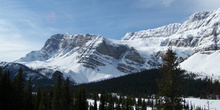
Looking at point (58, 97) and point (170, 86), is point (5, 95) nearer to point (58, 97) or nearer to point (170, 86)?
point (58, 97)

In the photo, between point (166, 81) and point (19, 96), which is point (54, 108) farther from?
point (166, 81)

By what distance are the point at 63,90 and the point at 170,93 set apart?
30042 mm

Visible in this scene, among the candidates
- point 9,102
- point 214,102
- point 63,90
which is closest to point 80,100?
point 63,90

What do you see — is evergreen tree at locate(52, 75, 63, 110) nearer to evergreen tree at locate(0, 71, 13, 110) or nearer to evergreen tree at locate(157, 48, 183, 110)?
evergreen tree at locate(0, 71, 13, 110)

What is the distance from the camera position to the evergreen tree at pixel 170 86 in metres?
21.2

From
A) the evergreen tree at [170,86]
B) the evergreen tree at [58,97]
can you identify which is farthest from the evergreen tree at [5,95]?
the evergreen tree at [170,86]

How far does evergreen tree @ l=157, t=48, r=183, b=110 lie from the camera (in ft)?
69.7

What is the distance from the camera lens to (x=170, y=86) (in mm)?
21828

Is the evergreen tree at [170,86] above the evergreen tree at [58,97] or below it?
above

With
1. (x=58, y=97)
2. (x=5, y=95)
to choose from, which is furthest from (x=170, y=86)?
(x=58, y=97)

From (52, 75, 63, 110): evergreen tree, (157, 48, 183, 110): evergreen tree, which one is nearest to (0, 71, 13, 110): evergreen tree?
(52, 75, 63, 110): evergreen tree

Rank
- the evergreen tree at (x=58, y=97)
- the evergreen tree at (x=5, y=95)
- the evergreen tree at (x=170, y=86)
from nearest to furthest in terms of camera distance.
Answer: the evergreen tree at (x=170, y=86)
the evergreen tree at (x=5, y=95)
the evergreen tree at (x=58, y=97)

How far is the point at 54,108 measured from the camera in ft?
143

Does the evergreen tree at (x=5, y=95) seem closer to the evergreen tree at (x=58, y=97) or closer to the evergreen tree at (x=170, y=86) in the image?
the evergreen tree at (x=58, y=97)
